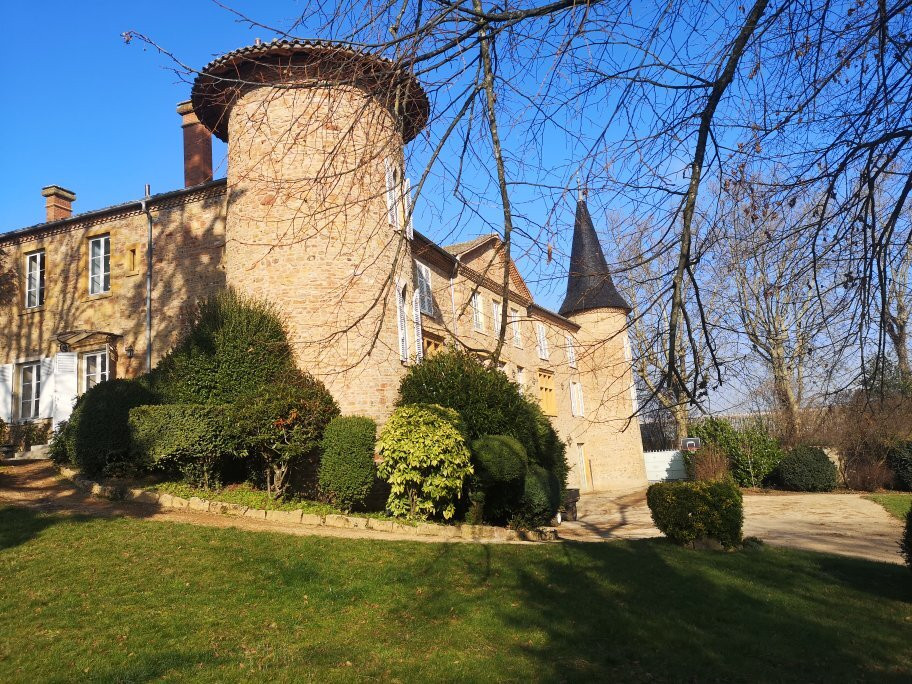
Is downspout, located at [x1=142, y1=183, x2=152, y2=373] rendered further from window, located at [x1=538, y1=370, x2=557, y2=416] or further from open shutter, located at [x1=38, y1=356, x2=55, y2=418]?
window, located at [x1=538, y1=370, x2=557, y2=416]

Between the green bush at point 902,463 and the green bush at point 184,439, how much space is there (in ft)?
71.3

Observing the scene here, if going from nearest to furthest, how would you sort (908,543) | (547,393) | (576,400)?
(908,543) < (547,393) < (576,400)

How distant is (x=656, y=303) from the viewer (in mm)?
4570

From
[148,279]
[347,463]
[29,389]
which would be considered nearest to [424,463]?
[347,463]

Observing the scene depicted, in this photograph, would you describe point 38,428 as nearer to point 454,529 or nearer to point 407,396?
point 407,396

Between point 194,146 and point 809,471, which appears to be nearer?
point 194,146

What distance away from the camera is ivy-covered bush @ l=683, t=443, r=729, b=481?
986 inches

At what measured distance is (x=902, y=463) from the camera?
23156 millimetres

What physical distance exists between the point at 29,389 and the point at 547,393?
61.5ft

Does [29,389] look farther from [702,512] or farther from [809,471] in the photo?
[809,471]

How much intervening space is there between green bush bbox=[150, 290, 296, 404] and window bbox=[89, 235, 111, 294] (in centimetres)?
552

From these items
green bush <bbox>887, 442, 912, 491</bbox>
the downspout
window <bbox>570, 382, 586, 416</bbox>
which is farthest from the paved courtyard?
the downspout

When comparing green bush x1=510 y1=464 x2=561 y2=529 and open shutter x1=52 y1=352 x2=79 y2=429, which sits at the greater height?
open shutter x1=52 y1=352 x2=79 y2=429

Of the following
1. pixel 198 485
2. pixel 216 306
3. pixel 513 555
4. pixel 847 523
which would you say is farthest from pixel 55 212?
pixel 847 523
